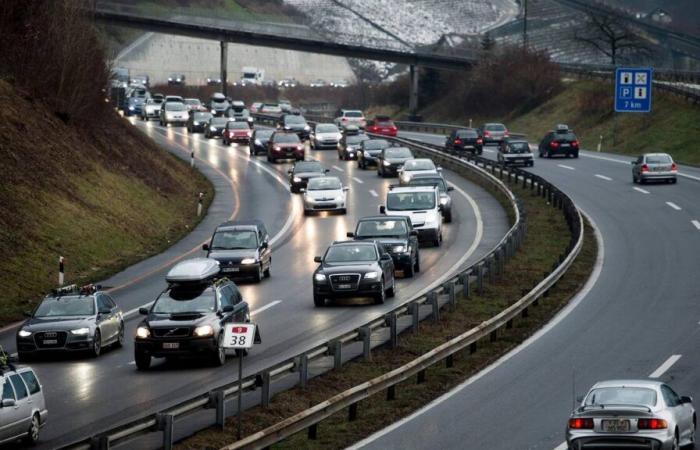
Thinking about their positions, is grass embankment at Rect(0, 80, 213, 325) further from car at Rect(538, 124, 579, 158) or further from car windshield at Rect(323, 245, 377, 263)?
car at Rect(538, 124, 579, 158)

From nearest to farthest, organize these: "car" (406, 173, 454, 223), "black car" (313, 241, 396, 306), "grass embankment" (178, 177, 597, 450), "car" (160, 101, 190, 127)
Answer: "grass embankment" (178, 177, 597, 450) < "black car" (313, 241, 396, 306) < "car" (406, 173, 454, 223) < "car" (160, 101, 190, 127)

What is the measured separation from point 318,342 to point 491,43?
10703 cm

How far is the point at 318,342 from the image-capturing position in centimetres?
2861

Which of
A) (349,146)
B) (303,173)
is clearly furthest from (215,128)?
(303,173)

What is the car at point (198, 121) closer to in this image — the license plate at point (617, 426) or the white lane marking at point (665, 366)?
the white lane marking at point (665, 366)

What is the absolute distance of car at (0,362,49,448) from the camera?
19.4m

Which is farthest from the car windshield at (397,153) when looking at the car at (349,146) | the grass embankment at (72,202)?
the grass embankment at (72,202)

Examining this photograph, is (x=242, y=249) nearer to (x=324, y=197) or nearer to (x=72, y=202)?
(x=72, y=202)

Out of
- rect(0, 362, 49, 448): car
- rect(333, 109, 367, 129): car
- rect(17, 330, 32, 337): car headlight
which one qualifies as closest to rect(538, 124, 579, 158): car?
rect(333, 109, 367, 129): car

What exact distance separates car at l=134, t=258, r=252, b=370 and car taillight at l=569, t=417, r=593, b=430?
1030cm

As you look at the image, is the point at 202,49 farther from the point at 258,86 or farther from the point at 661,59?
the point at 661,59

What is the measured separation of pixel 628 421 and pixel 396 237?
897 inches

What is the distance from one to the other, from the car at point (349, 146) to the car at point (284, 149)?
9.56ft

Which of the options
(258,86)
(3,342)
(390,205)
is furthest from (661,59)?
(3,342)
